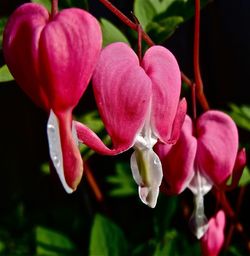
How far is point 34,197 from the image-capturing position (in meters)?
2.93

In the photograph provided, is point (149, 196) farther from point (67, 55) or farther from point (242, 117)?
point (242, 117)

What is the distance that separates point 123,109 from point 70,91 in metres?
0.09

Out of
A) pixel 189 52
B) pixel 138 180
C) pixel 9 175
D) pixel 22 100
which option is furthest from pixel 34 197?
pixel 138 180

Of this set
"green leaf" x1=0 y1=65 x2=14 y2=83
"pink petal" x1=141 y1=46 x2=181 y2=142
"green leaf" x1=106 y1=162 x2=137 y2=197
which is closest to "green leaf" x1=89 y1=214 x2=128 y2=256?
"green leaf" x1=106 y1=162 x2=137 y2=197

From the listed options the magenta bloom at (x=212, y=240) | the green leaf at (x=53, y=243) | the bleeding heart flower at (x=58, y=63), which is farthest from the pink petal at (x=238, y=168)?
the green leaf at (x=53, y=243)

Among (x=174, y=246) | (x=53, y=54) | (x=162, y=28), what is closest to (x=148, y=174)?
(x=53, y=54)

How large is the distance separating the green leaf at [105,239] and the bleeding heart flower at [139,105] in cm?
64

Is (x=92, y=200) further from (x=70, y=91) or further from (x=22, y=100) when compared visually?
(x=70, y=91)

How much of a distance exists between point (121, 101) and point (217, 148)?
250mm

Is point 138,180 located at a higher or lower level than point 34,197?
higher

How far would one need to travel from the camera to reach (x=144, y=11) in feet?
4.30

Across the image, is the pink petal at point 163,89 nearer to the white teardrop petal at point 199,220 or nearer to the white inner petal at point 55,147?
the white inner petal at point 55,147

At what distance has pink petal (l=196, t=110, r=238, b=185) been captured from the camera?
110 centimetres

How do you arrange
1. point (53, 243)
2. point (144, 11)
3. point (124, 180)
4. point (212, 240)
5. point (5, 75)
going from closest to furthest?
point (5, 75) → point (212, 240) → point (144, 11) → point (53, 243) → point (124, 180)
